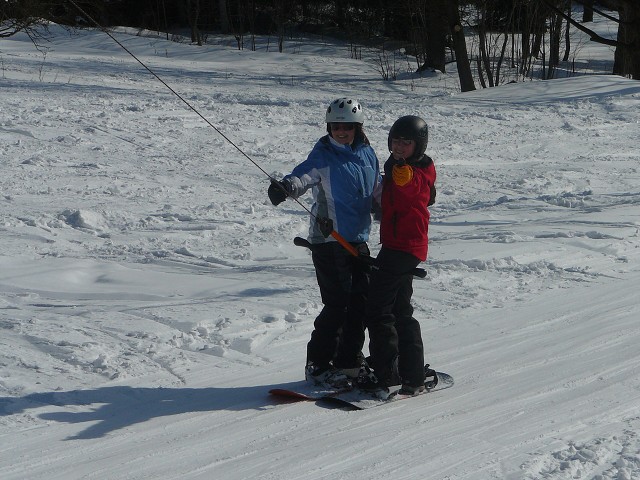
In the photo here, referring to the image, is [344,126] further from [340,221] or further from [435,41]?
[435,41]

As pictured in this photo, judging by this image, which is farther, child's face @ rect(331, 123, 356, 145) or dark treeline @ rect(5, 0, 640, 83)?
dark treeline @ rect(5, 0, 640, 83)

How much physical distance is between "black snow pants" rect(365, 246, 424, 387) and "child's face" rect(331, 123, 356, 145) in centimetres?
64

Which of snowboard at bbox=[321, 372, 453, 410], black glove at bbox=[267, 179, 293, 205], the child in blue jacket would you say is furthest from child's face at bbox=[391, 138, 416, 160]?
snowboard at bbox=[321, 372, 453, 410]

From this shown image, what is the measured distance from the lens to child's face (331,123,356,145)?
5086mm

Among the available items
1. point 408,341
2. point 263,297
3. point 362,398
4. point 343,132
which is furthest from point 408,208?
point 263,297

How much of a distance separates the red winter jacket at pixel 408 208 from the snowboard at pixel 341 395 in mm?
843

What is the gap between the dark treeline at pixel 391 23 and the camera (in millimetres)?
22234

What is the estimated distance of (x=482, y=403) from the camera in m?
5.29

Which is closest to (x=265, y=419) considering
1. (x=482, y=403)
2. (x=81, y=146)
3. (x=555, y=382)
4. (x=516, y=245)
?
(x=482, y=403)

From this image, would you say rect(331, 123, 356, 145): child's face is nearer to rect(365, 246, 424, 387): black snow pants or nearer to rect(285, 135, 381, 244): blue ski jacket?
rect(285, 135, 381, 244): blue ski jacket

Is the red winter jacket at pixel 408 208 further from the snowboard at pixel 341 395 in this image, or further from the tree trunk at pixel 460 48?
the tree trunk at pixel 460 48

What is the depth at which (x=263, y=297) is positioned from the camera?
7.17 m

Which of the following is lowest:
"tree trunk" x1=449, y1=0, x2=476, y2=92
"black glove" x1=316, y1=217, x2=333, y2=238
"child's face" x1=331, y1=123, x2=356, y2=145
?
"black glove" x1=316, y1=217, x2=333, y2=238

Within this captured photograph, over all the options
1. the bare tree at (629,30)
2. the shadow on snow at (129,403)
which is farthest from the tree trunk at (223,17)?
the shadow on snow at (129,403)
